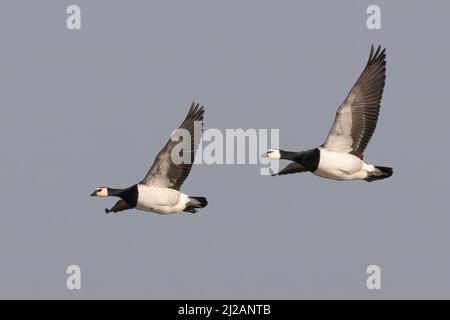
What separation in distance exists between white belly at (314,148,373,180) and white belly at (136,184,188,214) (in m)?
3.21

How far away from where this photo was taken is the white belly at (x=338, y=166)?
34375 millimetres

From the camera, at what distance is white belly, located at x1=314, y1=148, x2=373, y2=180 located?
34.4 metres

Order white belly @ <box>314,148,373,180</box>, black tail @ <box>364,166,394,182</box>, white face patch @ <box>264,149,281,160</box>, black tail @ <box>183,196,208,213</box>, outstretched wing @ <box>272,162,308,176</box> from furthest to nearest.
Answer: outstretched wing @ <box>272,162,308,176</box>, white face patch @ <box>264,149,281,160</box>, black tail @ <box>183,196,208,213</box>, black tail @ <box>364,166,394,182</box>, white belly @ <box>314,148,373,180</box>

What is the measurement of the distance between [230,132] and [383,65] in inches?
153

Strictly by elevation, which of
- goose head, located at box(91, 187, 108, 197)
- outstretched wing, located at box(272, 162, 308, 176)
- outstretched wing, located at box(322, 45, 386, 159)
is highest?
outstretched wing, located at box(322, 45, 386, 159)

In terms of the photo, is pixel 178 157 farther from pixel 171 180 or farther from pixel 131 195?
pixel 131 195

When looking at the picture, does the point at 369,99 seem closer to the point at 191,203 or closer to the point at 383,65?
the point at 383,65

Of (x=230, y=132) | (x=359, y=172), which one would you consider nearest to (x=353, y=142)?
(x=359, y=172)

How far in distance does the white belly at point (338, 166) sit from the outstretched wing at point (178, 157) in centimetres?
→ 292

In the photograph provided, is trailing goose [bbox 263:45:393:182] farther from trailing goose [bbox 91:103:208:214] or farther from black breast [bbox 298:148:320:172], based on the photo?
trailing goose [bbox 91:103:208:214]

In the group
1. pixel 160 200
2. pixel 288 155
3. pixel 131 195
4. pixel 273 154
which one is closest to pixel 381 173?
pixel 288 155

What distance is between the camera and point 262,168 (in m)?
36.3

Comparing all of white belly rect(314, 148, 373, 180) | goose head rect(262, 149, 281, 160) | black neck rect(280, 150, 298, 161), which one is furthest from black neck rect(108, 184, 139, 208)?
white belly rect(314, 148, 373, 180)

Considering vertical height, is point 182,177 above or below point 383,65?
below
